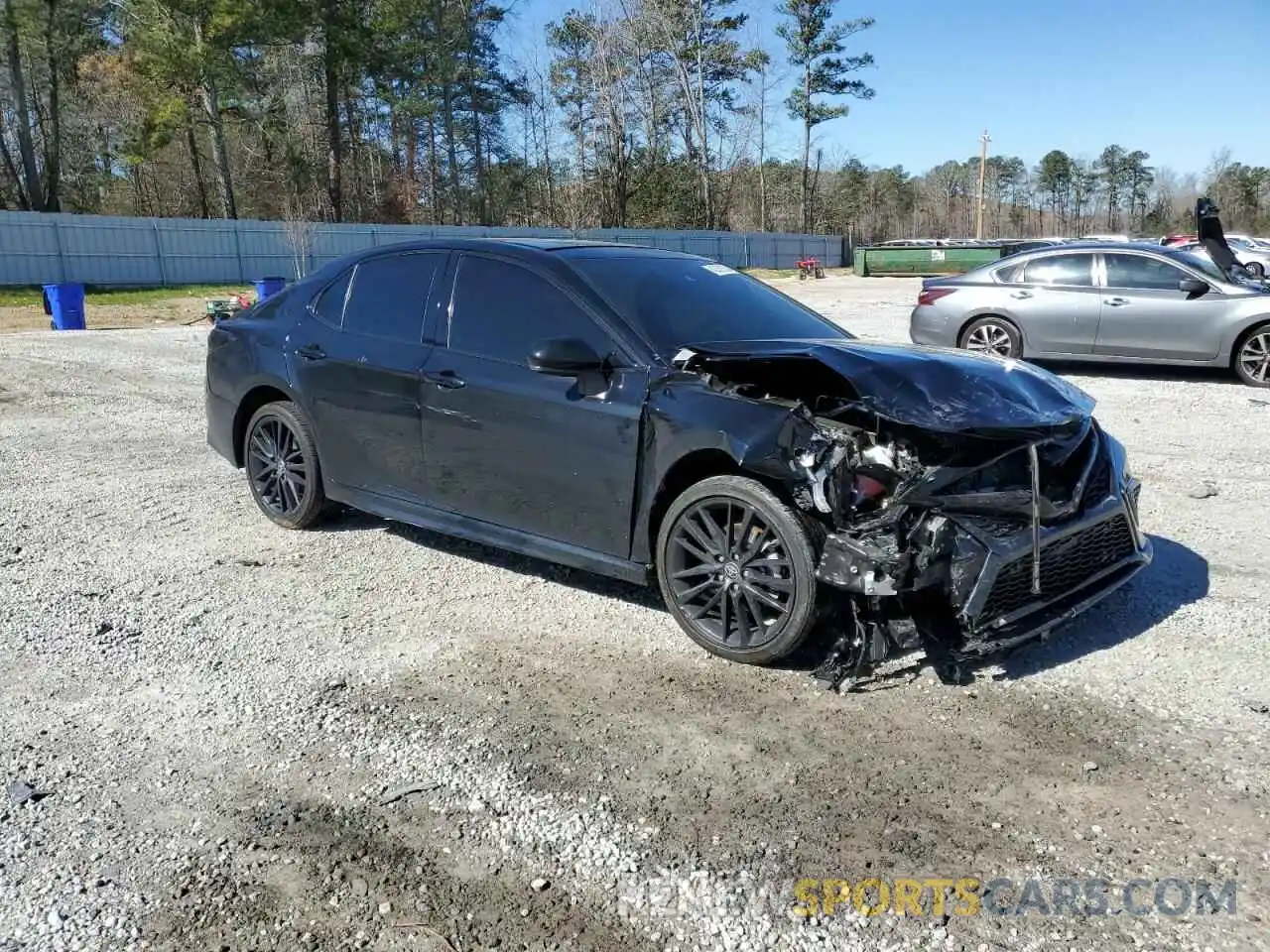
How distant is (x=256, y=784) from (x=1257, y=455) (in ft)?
24.1

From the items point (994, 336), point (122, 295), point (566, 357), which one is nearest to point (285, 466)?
point (566, 357)

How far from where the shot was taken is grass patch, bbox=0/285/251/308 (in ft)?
85.9

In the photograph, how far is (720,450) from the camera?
3.88 metres

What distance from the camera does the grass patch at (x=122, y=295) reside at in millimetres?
26172

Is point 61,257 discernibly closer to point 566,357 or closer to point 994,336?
point 994,336

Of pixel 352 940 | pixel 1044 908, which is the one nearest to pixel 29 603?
pixel 352 940

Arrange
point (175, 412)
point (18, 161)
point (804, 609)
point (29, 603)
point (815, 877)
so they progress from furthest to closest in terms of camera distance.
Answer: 1. point (18, 161)
2. point (175, 412)
3. point (29, 603)
4. point (804, 609)
5. point (815, 877)

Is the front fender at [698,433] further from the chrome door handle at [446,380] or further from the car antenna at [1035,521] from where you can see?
the chrome door handle at [446,380]

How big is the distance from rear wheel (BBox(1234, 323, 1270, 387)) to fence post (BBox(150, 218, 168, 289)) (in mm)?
30656

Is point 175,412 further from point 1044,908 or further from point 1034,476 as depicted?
point 1044,908

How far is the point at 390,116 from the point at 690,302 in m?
47.4

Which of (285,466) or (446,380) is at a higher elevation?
(446,380)

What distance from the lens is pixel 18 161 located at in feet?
138

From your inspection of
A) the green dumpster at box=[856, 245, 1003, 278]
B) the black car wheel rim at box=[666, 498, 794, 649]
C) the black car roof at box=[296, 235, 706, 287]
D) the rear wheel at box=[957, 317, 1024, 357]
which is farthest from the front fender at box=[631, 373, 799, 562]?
the green dumpster at box=[856, 245, 1003, 278]
